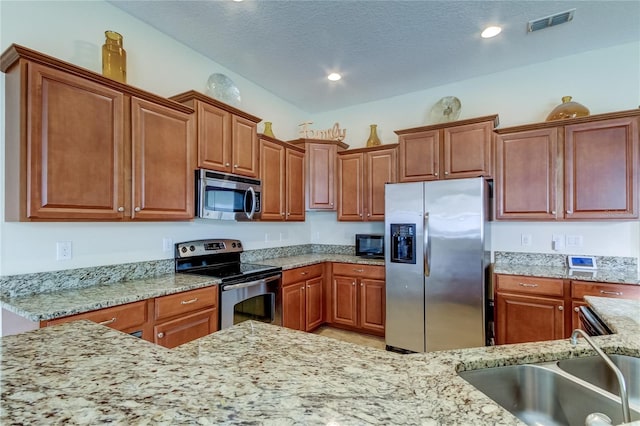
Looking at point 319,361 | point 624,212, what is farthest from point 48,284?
point 624,212

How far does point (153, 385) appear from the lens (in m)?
0.71

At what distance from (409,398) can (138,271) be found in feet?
7.84

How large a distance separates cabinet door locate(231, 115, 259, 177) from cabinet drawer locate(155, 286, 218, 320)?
1158 millimetres

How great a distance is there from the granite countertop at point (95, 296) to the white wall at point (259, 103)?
0.21m

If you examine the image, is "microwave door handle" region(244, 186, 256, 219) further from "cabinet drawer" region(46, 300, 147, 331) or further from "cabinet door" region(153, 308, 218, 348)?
"cabinet drawer" region(46, 300, 147, 331)

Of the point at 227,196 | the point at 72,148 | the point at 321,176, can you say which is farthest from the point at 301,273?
the point at 72,148

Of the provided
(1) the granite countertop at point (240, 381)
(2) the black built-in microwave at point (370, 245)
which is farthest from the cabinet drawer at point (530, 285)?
(1) the granite countertop at point (240, 381)

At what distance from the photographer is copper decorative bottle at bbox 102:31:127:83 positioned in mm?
2148

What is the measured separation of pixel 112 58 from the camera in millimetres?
2168

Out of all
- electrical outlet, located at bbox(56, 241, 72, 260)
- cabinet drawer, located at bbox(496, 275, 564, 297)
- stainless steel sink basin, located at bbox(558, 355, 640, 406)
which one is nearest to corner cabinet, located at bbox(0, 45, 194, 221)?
electrical outlet, located at bbox(56, 241, 72, 260)

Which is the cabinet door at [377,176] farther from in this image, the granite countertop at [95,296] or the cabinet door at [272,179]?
the granite countertop at [95,296]

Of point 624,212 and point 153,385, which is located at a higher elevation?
point 624,212

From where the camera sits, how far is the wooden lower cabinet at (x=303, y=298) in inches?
125

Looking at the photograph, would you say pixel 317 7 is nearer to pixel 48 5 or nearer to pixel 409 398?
pixel 48 5
